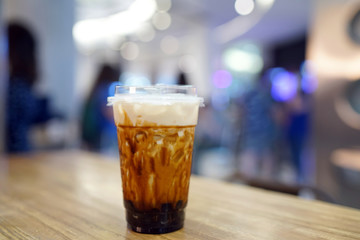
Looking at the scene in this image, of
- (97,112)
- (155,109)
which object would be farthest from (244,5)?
(155,109)

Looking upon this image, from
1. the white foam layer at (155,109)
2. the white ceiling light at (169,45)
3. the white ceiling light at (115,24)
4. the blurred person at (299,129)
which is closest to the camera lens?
the white foam layer at (155,109)

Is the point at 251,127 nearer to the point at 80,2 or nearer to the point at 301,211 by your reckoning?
the point at 301,211

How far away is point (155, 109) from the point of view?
0.62m

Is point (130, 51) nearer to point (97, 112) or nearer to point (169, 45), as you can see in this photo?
point (169, 45)

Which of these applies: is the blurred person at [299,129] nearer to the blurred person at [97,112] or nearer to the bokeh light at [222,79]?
the blurred person at [97,112]

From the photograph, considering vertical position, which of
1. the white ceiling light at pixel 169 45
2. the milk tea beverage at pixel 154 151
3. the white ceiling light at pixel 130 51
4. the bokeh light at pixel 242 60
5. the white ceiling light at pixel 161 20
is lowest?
the milk tea beverage at pixel 154 151

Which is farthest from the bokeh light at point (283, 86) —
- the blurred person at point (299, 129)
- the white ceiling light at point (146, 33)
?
the white ceiling light at point (146, 33)

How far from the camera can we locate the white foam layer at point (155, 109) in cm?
62

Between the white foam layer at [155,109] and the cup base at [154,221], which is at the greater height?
the white foam layer at [155,109]

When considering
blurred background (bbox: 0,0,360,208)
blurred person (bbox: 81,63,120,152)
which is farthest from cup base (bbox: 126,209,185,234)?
blurred person (bbox: 81,63,120,152)

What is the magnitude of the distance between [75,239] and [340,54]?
239cm

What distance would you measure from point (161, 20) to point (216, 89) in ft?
11.1

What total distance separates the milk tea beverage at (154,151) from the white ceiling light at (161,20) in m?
5.95

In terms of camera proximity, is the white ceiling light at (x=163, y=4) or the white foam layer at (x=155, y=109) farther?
the white ceiling light at (x=163, y=4)
